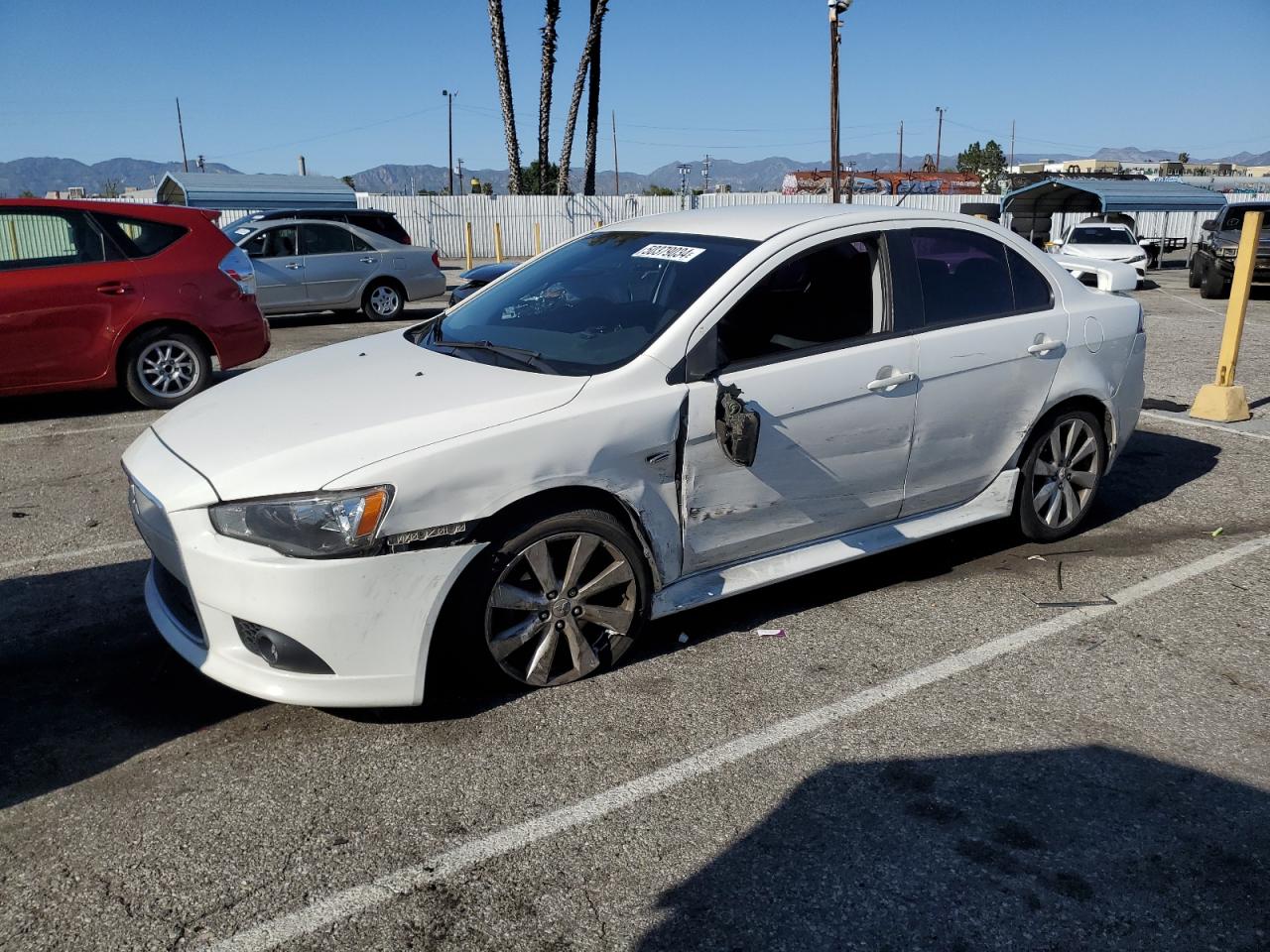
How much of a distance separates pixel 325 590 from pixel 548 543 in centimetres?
76

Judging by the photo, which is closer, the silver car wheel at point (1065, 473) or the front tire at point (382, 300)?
the silver car wheel at point (1065, 473)

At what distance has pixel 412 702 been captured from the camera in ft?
11.2

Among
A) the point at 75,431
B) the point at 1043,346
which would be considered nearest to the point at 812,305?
the point at 1043,346

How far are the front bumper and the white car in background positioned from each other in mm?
20919

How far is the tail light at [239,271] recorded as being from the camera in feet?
28.4

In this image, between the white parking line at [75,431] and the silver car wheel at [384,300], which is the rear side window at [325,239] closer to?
the silver car wheel at [384,300]

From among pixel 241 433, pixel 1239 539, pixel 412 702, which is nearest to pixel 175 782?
pixel 412 702

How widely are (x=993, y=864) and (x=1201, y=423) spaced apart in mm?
6452

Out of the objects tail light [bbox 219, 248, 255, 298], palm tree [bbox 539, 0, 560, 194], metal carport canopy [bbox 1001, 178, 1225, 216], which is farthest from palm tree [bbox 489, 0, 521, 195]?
tail light [bbox 219, 248, 255, 298]

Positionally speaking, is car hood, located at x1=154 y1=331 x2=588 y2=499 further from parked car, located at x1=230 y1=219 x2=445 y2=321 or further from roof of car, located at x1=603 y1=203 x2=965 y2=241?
parked car, located at x1=230 y1=219 x2=445 y2=321

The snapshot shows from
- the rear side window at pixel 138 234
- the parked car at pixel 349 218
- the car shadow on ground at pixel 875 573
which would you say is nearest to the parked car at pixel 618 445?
the car shadow on ground at pixel 875 573

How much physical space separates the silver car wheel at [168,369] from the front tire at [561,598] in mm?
6007

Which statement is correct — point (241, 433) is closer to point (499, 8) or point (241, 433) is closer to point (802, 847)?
point (802, 847)

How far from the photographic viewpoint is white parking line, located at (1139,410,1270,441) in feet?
25.4
